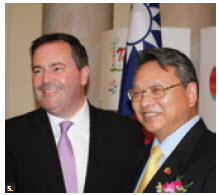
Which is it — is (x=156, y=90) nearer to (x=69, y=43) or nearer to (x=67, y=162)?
(x=67, y=162)

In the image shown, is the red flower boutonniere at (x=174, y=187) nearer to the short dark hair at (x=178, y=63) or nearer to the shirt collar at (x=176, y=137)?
the shirt collar at (x=176, y=137)

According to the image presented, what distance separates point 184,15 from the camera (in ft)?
15.5

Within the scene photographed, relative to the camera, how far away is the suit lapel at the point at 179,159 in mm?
1870

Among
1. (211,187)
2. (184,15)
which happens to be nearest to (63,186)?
(211,187)

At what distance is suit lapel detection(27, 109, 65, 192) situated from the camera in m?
2.28

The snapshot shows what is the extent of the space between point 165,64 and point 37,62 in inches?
39.6

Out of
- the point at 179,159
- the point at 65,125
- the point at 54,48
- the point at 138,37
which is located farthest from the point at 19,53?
the point at 179,159

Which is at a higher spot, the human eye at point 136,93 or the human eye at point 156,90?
the human eye at point 156,90

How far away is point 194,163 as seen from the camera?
181cm

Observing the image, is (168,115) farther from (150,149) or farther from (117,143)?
(117,143)

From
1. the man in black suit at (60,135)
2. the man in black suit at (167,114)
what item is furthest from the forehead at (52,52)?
the man in black suit at (167,114)

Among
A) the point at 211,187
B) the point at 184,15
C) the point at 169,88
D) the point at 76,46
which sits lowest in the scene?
the point at 211,187

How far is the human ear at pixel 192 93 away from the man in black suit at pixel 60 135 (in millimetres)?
548

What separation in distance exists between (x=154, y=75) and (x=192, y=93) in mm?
248
